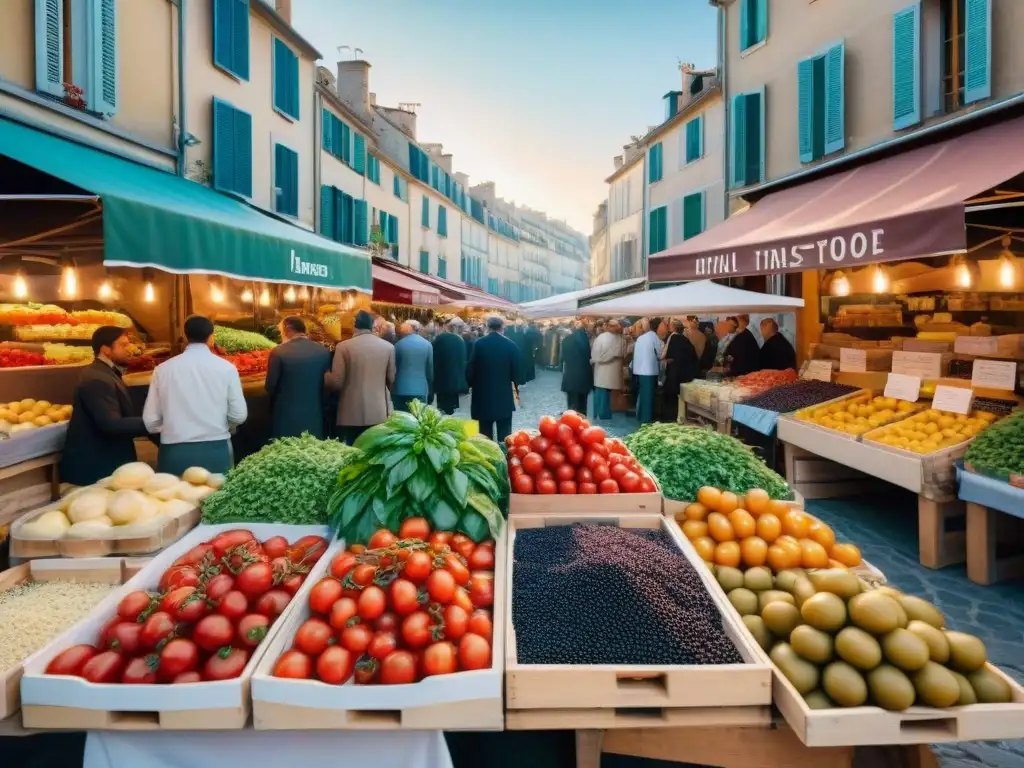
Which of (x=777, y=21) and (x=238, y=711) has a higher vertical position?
(x=777, y=21)

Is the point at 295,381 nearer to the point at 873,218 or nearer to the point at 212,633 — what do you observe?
the point at 212,633

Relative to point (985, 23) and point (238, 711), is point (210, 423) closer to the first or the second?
point (238, 711)

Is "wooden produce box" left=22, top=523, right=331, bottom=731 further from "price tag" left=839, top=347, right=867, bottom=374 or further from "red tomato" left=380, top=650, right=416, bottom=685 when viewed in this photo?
"price tag" left=839, top=347, right=867, bottom=374

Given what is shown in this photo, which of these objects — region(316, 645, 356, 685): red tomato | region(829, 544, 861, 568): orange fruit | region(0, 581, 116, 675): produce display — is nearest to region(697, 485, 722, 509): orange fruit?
region(829, 544, 861, 568): orange fruit

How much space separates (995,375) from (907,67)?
5538mm

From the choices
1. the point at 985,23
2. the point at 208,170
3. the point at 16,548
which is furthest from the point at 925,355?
the point at 208,170

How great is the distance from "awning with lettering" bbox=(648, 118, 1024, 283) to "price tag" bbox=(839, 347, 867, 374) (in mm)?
1792

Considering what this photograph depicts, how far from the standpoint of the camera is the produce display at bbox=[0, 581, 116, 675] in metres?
2.56

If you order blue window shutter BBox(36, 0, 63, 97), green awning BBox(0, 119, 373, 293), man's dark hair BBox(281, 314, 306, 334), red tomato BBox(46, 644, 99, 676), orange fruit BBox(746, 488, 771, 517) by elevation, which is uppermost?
blue window shutter BBox(36, 0, 63, 97)

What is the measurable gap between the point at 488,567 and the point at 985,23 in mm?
9130


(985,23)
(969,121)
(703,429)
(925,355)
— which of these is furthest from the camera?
(985,23)

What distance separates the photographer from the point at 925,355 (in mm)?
6734

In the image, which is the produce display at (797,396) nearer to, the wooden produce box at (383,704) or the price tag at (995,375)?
the price tag at (995,375)

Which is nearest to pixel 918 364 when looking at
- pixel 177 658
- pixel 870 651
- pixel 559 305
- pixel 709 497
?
pixel 709 497
